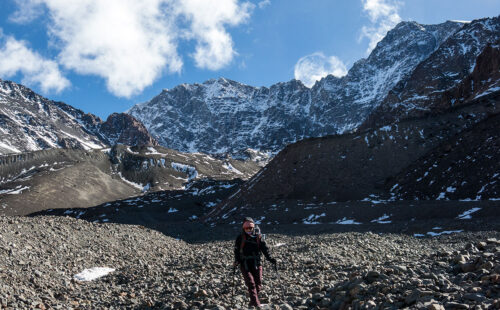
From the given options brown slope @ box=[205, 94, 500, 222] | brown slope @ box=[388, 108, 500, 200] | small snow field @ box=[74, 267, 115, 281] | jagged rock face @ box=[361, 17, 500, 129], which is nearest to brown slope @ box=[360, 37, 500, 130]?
jagged rock face @ box=[361, 17, 500, 129]

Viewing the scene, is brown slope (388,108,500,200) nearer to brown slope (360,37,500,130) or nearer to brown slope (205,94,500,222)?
brown slope (205,94,500,222)

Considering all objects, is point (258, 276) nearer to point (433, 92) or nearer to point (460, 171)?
point (460, 171)

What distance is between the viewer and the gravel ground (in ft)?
26.6

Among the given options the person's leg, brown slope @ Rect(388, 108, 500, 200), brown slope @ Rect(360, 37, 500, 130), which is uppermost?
brown slope @ Rect(360, 37, 500, 130)

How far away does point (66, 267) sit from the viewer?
17781 millimetres

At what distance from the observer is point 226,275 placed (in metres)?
15.4

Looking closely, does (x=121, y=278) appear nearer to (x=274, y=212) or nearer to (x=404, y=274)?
(x=404, y=274)

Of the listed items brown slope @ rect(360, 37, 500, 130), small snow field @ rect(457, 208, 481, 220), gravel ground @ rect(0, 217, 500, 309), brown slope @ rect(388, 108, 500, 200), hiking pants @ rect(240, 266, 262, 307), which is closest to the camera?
gravel ground @ rect(0, 217, 500, 309)

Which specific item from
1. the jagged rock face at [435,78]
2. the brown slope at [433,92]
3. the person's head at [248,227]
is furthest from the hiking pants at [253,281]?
the jagged rock face at [435,78]

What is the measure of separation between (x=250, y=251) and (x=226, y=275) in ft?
17.4

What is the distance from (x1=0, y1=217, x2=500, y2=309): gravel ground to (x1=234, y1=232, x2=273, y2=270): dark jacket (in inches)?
45.9

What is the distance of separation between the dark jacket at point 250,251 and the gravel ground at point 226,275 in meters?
1.17

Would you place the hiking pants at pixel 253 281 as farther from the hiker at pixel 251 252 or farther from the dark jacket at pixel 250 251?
the dark jacket at pixel 250 251

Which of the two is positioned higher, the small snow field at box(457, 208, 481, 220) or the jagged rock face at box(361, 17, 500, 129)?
the jagged rock face at box(361, 17, 500, 129)
